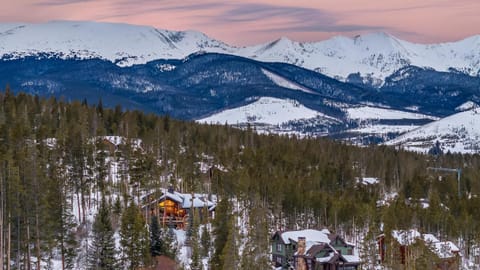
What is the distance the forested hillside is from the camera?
72.7 m

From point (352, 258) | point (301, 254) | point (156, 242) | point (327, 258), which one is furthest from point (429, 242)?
point (156, 242)

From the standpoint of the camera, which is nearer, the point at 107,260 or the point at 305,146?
the point at 107,260

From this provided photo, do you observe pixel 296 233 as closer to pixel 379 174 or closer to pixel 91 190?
pixel 91 190

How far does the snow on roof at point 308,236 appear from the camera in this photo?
95.6 m

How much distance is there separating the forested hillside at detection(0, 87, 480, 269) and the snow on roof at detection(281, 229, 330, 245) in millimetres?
3033

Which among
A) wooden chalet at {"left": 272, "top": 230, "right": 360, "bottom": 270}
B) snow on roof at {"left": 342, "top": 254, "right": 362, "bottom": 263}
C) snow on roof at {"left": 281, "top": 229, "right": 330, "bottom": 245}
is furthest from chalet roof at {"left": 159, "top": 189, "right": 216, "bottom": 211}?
snow on roof at {"left": 342, "top": 254, "right": 362, "bottom": 263}

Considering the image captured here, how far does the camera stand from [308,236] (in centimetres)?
9650

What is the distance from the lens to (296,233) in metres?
97.3

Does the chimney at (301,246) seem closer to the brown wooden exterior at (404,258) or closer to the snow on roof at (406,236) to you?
the brown wooden exterior at (404,258)

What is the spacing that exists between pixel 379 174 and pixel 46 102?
69.3 meters

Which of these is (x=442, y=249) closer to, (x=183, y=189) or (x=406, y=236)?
(x=406, y=236)

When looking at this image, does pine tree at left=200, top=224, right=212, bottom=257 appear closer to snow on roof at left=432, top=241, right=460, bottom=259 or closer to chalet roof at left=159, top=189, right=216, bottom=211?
chalet roof at left=159, top=189, right=216, bottom=211

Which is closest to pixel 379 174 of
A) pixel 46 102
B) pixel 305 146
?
pixel 305 146

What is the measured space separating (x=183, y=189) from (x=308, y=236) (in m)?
31.4
